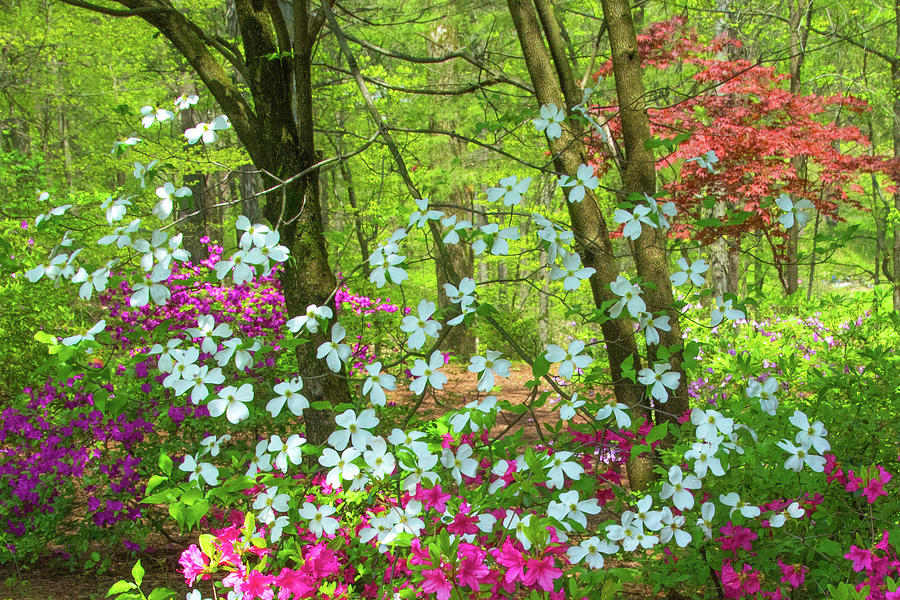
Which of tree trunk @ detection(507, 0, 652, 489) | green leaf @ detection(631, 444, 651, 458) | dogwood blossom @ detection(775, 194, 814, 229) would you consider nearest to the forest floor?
tree trunk @ detection(507, 0, 652, 489)

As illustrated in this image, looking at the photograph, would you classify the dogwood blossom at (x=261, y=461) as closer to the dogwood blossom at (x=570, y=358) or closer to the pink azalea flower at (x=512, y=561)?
the pink azalea flower at (x=512, y=561)

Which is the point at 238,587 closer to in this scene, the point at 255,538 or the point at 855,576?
the point at 255,538

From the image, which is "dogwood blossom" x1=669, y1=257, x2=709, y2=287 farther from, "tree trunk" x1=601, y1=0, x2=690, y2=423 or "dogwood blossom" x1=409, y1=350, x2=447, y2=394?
"tree trunk" x1=601, y1=0, x2=690, y2=423

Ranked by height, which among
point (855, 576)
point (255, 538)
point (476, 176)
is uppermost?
point (476, 176)

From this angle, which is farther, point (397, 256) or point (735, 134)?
point (735, 134)

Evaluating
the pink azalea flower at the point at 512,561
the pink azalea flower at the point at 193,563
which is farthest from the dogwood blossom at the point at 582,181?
the pink azalea flower at the point at 193,563

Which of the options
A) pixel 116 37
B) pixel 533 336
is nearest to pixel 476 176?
pixel 533 336

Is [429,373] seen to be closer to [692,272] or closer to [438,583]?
[438,583]

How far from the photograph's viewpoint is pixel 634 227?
1480 millimetres

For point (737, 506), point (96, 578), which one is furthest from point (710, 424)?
point (96, 578)

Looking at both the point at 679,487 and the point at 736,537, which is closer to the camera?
the point at 679,487

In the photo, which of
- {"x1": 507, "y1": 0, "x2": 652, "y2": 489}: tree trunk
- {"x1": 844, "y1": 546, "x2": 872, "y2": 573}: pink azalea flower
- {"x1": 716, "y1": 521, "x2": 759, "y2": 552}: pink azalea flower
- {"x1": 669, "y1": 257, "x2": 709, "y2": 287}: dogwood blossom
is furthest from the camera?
{"x1": 507, "y1": 0, "x2": 652, "y2": 489}: tree trunk

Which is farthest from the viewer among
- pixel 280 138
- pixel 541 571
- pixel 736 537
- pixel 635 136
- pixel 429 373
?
pixel 635 136

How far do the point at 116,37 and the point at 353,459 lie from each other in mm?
9575
